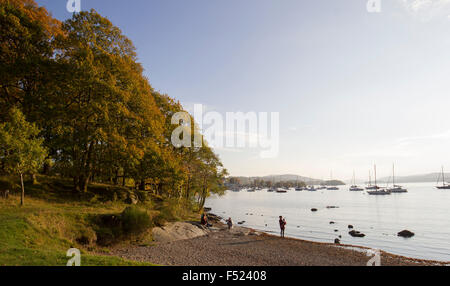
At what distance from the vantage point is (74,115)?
23938 millimetres

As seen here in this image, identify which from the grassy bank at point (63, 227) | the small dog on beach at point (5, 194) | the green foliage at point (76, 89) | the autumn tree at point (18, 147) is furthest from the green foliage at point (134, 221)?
the small dog on beach at point (5, 194)

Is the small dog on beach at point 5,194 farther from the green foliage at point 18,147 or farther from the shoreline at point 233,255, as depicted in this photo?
the shoreline at point 233,255

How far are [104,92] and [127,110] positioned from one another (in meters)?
2.57

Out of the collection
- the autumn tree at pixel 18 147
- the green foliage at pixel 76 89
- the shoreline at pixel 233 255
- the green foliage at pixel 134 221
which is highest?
the green foliage at pixel 76 89

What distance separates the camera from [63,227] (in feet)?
54.7

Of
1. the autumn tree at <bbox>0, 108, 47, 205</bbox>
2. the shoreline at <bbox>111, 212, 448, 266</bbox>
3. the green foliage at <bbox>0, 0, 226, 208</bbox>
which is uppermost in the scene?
the green foliage at <bbox>0, 0, 226, 208</bbox>

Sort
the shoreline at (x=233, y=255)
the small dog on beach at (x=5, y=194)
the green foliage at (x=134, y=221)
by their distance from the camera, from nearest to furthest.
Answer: the shoreline at (x=233, y=255) < the green foliage at (x=134, y=221) < the small dog on beach at (x=5, y=194)

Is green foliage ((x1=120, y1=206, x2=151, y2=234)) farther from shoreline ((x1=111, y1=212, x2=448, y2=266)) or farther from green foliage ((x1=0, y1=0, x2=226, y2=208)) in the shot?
green foliage ((x1=0, y1=0, x2=226, y2=208))

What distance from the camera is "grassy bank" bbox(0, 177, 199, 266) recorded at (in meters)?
10.4

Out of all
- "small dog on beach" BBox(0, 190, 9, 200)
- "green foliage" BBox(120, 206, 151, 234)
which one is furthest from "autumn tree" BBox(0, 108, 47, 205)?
"green foliage" BBox(120, 206, 151, 234)

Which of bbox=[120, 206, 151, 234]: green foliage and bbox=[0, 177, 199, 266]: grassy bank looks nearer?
bbox=[0, 177, 199, 266]: grassy bank

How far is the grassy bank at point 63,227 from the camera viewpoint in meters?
10.4

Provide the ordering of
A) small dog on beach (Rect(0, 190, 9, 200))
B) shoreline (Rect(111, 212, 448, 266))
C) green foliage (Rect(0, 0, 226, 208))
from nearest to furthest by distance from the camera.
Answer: shoreline (Rect(111, 212, 448, 266)) → small dog on beach (Rect(0, 190, 9, 200)) → green foliage (Rect(0, 0, 226, 208))

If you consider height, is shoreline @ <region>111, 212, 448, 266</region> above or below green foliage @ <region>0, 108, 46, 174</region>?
below
